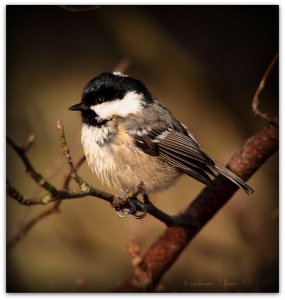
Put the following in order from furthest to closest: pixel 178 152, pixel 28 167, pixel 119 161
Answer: pixel 178 152 < pixel 119 161 < pixel 28 167

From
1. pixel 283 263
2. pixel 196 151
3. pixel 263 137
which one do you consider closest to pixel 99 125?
pixel 196 151

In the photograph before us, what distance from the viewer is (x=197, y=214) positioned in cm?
170

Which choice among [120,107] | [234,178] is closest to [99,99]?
[120,107]

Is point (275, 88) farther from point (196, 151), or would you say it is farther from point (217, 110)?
point (196, 151)

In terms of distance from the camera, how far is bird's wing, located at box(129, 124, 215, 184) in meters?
1.62

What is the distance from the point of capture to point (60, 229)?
202 centimetres

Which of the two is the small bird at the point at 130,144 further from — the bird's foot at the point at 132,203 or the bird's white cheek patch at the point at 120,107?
the bird's foot at the point at 132,203

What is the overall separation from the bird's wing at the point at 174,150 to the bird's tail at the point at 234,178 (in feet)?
0.11

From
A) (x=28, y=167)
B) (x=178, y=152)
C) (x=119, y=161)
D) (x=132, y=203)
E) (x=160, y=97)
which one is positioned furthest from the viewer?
(x=160, y=97)

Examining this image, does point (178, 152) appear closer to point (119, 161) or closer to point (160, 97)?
point (119, 161)

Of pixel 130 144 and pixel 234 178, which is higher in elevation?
pixel 234 178

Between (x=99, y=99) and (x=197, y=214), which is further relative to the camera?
(x=197, y=214)

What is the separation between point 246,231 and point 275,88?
0.62 meters

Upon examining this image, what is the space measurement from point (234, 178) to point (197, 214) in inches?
8.5
